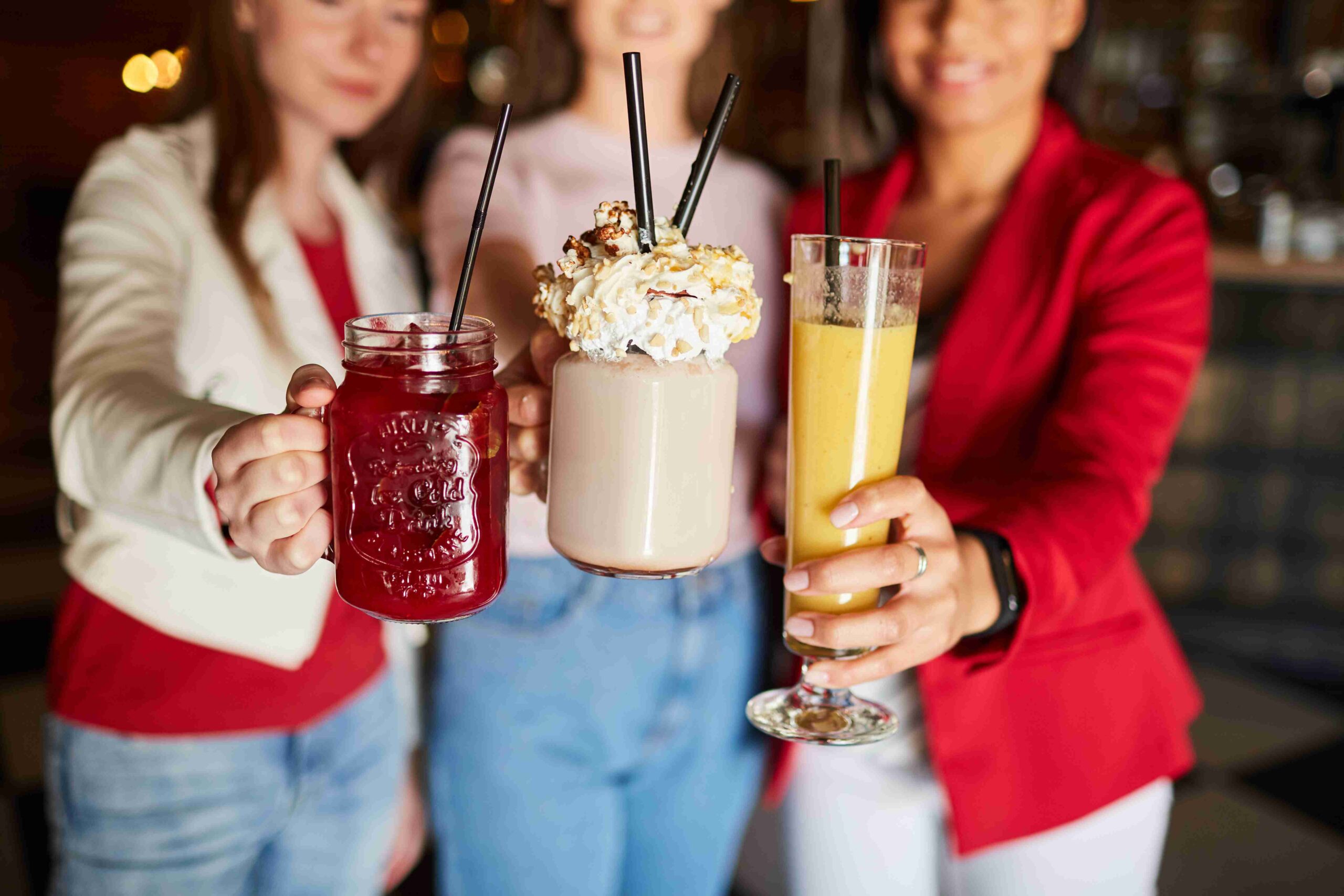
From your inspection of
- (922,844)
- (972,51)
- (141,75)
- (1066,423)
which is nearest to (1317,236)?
(972,51)

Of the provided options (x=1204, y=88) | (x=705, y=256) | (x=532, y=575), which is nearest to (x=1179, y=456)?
(x=1204, y=88)

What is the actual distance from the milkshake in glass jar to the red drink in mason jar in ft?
0.27

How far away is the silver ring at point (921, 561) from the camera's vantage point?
3.18ft

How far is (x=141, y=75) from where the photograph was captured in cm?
159

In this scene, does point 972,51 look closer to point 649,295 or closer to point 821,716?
point 649,295

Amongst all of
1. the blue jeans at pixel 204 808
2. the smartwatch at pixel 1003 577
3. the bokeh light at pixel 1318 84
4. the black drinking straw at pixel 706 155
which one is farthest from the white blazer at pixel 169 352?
the bokeh light at pixel 1318 84

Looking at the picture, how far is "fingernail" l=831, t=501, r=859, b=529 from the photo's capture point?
959 millimetres

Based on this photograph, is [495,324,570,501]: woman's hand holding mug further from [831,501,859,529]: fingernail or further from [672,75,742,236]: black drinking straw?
[831,501,859,529]: fingernail

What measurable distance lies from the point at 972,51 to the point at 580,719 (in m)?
1.03

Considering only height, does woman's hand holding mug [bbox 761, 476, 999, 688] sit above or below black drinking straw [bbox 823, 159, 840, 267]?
below

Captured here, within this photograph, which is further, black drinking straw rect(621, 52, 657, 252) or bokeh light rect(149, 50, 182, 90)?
bokeh light rect(149, 50, 182, 90)

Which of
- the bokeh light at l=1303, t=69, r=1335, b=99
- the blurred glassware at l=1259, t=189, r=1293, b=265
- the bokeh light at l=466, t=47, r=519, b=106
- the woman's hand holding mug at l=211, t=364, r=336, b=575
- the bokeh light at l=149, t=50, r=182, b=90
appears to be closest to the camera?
the woman's hand holding mug at l=211, t=364, r=336, b=575

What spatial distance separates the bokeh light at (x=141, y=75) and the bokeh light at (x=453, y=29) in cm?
409

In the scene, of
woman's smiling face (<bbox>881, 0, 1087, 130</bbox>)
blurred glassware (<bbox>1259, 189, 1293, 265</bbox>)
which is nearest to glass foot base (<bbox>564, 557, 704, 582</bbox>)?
woman's smiling face (<bbox>881, 0, 1087, 130</bbox>)
